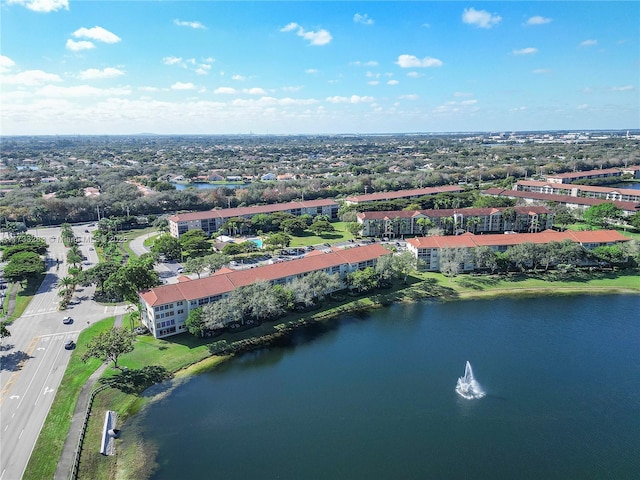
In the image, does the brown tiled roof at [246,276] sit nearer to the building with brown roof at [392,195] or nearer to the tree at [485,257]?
the tree at [485,257]

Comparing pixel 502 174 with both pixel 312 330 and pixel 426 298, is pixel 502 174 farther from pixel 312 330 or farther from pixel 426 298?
pixel 312 330

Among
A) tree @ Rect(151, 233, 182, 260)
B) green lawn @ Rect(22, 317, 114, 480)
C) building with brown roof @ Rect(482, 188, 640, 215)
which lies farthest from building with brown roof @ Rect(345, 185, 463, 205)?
green lawn @ Rect(22, 317, 114, 480)

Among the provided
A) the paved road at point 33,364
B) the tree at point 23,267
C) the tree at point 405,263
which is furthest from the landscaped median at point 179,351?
the tree at point 23,267

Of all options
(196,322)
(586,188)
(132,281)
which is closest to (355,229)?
(196,322)

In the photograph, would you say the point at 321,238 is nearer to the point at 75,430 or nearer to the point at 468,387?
the point at 468,387

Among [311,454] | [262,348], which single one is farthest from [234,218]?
[311,454]

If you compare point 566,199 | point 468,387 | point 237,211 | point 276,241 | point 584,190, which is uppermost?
point 584,190
